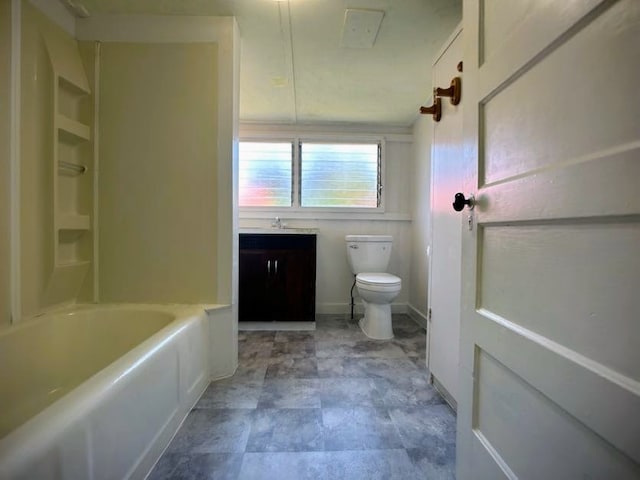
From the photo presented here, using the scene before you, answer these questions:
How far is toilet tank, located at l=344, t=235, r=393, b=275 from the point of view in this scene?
2.73 meters

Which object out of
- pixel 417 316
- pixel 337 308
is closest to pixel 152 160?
pixel 337 308

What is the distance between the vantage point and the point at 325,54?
6.08ft

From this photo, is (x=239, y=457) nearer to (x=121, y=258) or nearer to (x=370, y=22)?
(x=121, y=258)

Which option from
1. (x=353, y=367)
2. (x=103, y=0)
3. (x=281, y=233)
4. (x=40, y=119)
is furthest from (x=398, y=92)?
(x=40, y=119)

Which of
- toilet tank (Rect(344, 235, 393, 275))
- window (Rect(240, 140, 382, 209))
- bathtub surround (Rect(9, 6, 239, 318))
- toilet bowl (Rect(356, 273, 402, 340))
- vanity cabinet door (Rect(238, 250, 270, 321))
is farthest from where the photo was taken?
window (Rect(240, 140, 382, 209))

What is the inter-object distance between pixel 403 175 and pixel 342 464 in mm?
2615

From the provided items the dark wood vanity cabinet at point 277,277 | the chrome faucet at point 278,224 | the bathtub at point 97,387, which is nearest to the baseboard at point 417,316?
the dark wood vanity cabinet at point 277,277

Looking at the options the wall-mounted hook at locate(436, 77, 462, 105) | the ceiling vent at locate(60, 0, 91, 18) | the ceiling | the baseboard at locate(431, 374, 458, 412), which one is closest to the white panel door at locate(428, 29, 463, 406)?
the baseboard at locate(431, 374, 458, 412)

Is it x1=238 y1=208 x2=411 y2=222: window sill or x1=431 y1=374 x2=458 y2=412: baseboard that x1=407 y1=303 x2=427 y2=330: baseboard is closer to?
x1=238 y1=208 x2=411 y2=222: window sill

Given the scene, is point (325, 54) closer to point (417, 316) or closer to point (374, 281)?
point (374, 281)

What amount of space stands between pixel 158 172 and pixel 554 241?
183 cm

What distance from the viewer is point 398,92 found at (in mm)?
2318

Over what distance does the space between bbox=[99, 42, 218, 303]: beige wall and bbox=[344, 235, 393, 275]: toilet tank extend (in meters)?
1.39

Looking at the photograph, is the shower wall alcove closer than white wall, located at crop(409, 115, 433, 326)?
Yes
